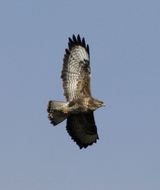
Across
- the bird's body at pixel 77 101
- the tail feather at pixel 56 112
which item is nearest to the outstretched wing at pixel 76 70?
the bird's body at pixel 77 101

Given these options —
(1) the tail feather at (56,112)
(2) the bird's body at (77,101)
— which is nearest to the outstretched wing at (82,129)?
(2) the bird's body at (77,101)

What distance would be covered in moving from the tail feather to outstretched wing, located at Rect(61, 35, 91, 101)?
53cm

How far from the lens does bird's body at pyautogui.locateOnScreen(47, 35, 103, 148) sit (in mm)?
15734

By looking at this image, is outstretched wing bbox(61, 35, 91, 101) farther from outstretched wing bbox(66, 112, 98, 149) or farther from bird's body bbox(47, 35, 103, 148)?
outstretched wing bbox(66, 112, 98, 149)

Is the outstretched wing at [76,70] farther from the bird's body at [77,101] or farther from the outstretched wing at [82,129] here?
the outstretched wing at [82,129]

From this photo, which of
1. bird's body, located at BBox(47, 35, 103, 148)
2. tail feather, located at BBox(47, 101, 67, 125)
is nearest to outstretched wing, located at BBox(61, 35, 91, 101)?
bird's body, located at BBox(47, 35, 103, 148)

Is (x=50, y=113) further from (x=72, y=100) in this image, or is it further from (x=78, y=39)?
(x=78, y=39)

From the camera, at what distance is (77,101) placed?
627 inches

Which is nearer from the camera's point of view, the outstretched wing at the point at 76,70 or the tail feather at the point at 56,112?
the tail feather at the point at 56,112

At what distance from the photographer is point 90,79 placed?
645 inches

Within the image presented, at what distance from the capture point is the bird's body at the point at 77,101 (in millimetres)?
15734

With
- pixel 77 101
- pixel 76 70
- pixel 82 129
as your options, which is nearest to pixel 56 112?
pixel 77 101

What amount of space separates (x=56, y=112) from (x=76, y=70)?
1545mm

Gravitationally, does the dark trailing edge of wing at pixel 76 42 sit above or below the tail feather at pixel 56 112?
above
